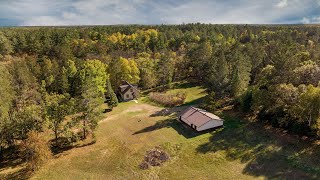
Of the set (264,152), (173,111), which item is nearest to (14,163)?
(173,111)

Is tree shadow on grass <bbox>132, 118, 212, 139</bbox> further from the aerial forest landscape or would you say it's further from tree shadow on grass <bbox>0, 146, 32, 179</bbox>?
tree shadow on grass <bbox>0, 146, 32, 179</bbox>

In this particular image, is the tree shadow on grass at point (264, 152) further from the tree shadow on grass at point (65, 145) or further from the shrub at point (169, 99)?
the tree shadow on grass at point (65, 145)

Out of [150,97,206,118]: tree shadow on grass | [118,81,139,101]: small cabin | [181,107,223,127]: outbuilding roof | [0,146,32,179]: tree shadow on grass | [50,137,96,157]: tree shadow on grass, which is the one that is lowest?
[0,146,32,179]: tree shadow on grass

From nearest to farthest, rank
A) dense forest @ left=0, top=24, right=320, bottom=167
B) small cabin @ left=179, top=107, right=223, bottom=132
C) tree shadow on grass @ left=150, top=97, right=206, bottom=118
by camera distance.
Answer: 1. dense forest @ left=0, top=24, right=320, bottom=167
2. small cabin @ left=179, top=107, right=223, bottom=132
3. tree shadow on grass @ left=150, top=97, right=206, bottom=118

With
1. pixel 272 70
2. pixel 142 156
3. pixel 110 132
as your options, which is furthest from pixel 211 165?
pixel 272 70

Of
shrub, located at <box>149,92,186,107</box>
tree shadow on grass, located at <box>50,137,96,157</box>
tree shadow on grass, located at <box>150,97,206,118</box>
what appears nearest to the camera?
tree shadow on grass, located at <box>50,137,96,157</box>

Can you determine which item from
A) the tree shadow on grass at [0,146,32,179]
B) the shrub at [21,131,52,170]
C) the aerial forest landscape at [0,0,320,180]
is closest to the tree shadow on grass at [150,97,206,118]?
the aerial forest landscape at [0,0,320,180]
